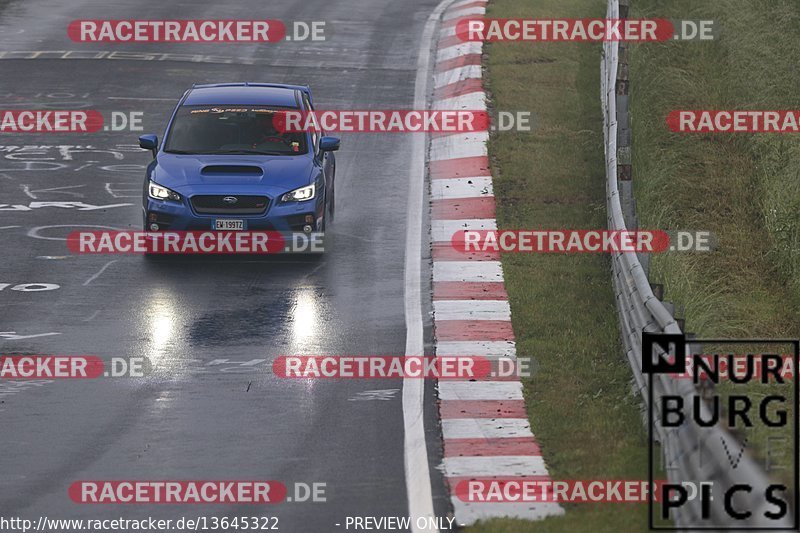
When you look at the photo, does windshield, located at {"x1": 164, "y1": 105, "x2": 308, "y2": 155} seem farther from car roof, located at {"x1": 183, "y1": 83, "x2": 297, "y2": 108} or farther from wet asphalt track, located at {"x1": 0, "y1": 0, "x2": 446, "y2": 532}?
wet asphalt track, located at {"x1": 0, "y1": 0, "x2": 446, "y2": 532}

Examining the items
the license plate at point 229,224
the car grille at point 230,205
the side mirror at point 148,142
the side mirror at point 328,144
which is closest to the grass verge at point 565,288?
the side mirror at point 328,144

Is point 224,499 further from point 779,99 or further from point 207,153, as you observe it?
point 779,99

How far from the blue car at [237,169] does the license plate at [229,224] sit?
0.04 ft

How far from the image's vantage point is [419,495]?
1041cm

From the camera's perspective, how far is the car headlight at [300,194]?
17578 mm

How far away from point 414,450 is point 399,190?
990cm

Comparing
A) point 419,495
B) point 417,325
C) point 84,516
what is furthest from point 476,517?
point 417,325

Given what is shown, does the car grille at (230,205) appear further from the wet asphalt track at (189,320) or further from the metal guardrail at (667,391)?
the metal guardrail at (667,391)

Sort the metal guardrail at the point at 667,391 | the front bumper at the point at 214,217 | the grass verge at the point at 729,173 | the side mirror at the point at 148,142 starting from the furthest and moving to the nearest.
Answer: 1. the side mirror at the point at 148,142
2. the front bumper at the point at 214,217
3. the grass verge at the point at 729,173
4. the metal guardrail at the point at 667,391

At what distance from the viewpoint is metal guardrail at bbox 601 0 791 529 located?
786 centimetres

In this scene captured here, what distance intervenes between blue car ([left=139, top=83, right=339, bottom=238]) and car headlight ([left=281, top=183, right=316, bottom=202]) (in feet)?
0.04

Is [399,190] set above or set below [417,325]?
above

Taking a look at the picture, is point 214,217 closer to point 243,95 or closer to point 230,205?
point 230,205

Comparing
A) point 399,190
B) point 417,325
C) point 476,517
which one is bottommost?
point 476,517
